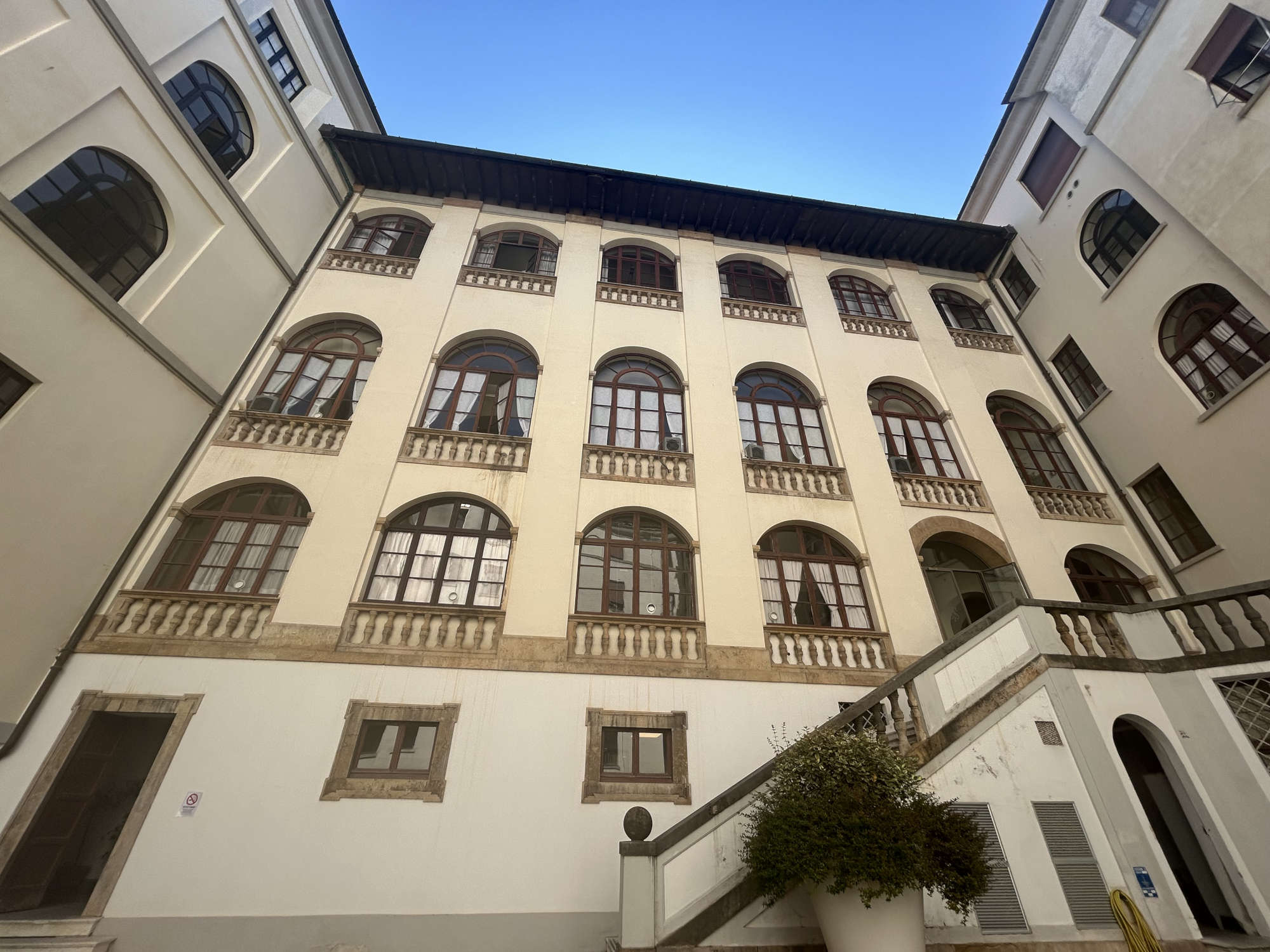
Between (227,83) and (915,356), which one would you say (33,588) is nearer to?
(227,83)

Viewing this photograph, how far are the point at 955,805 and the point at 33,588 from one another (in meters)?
11.5

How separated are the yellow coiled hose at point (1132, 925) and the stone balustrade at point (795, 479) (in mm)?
6620

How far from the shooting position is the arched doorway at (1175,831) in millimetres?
6523

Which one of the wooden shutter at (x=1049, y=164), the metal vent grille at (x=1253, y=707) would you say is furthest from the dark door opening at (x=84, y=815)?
the wooden shutter at (x=1049, y=164)

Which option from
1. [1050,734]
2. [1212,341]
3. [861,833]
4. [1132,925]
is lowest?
[1132,925]

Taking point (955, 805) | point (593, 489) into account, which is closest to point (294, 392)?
point (593, 489)

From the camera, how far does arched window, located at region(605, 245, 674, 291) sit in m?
14.5

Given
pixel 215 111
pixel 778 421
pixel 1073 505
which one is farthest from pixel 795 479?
pixel 215 111

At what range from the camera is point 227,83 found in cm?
1126

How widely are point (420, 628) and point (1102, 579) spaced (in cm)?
1293

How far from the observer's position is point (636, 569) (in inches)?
384

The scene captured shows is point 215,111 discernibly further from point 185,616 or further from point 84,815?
point 84,815

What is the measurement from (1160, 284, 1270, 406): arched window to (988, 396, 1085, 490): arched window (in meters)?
2.64

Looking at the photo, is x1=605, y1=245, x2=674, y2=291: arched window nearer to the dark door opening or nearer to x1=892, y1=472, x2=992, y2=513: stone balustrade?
x1=892, y1=472, x2=992, y2=513: stone balustrade
